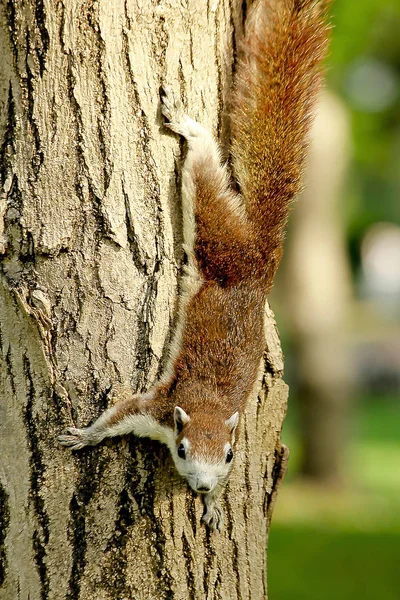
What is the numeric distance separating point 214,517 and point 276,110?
1349mm

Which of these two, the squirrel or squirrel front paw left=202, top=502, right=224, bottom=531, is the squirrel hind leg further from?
squirrel front paw left=202, top=502, right=224, bottom=531

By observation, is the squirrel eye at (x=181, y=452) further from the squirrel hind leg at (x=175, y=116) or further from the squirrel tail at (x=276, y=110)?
the squirrel hind leg at (x=175, y=116)

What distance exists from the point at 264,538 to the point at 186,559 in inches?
13.6

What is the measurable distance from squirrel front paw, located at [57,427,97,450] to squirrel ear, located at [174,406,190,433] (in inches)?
12.0

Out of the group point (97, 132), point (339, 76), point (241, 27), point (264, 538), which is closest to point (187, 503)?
point (264, 538)

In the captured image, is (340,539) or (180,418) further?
(340,539)

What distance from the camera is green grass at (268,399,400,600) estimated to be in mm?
5746

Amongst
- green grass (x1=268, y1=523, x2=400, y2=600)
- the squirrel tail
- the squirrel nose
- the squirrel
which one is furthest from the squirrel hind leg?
green grass (x1=268, y1=523, x2=400, y2=600)

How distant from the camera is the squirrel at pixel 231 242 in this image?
247 cm

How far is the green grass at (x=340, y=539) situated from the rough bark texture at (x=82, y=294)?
337cm

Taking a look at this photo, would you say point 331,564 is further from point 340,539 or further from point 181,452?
point 181,452

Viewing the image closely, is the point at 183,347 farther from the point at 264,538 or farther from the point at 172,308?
the point at 264,538

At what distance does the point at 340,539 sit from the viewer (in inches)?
272

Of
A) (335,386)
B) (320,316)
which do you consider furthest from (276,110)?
(335,386)
